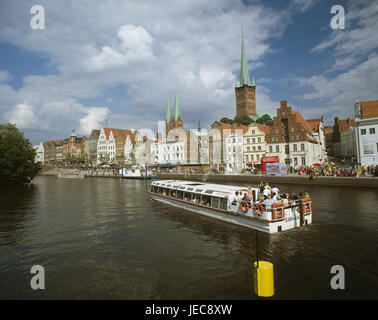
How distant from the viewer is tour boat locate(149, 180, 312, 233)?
15.0 meters

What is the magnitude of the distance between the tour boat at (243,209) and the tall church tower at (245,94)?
122444mm

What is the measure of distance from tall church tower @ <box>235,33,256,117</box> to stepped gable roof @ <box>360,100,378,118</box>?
286 ft

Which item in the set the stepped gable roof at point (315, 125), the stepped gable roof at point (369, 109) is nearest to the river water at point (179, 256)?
the stepped gable roof at point (369, 109)

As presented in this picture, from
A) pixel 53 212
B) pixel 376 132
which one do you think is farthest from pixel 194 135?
pixel 53 212

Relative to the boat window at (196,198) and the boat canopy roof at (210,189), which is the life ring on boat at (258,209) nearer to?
the boat canopy roof at (210,189)

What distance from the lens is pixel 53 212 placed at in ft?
82.2

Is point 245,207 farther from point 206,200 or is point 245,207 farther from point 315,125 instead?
point 315,125

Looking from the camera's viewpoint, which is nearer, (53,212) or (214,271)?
(214,271)

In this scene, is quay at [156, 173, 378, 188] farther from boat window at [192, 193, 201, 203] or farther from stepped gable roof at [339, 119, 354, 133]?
stepped gable roof at [339, 119, 354, 133]

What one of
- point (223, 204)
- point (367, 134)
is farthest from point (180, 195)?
point (367, 134)

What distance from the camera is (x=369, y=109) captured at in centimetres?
4988
